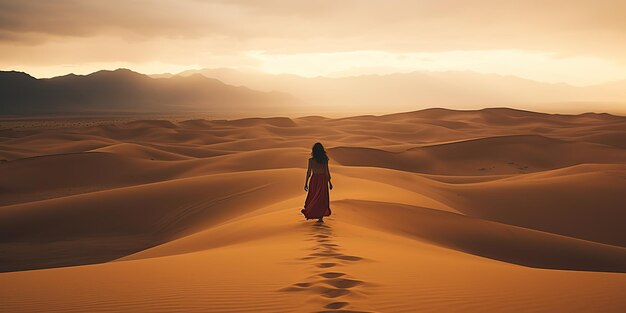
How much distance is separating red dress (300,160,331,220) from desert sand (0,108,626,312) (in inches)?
10.4

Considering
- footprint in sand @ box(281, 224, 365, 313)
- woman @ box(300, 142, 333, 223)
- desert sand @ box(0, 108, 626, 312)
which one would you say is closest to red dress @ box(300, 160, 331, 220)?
woman @ box(300, 142, 333, 223)

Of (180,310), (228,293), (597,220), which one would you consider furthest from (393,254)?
(597,220)

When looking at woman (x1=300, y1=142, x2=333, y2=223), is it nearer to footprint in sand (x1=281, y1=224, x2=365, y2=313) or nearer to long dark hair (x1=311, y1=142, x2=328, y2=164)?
long dark hair (x1=311, y1=142, x2=328, y2=164)

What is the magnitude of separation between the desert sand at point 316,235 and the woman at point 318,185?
0.93ft

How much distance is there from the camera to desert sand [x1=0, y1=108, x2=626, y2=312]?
488 cm

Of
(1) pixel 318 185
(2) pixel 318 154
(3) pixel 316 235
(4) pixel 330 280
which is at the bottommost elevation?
(3) pixel 316 235

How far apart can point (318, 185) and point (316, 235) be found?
3.41 feet

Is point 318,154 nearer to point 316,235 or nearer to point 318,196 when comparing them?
point 318,196

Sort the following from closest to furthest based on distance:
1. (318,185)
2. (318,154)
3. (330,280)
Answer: (330,280)
(318,154)
(318,185)

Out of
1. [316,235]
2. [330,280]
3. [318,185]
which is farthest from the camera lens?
[318,185]

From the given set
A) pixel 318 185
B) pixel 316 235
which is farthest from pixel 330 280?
pixel 318 185

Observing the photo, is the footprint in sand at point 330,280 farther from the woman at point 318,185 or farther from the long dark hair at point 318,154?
the long dark hair at point 318,154

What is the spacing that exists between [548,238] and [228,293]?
9.04m

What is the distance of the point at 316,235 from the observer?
7.90m
